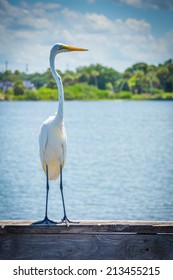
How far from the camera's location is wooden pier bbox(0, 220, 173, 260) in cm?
334

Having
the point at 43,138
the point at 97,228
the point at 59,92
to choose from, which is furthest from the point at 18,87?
the point at 97,228

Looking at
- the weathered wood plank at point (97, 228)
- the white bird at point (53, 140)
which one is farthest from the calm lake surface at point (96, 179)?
the weathered wood plank at point (97, 228)

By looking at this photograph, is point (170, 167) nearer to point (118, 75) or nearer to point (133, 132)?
point (133, 132)

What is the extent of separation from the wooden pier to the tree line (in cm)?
6450

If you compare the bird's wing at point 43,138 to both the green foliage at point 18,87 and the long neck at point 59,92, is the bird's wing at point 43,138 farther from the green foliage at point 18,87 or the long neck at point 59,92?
the green foliage at point 18,87

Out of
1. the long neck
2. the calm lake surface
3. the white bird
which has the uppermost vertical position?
the long neck

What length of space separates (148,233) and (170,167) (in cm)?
1751

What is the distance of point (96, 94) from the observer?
80562 mm

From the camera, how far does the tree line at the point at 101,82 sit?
7181cm

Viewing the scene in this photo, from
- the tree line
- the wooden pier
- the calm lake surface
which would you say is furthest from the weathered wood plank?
the tree line

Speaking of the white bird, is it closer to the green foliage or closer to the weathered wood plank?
the weathered wood plank

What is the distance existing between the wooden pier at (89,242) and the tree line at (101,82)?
64504mm

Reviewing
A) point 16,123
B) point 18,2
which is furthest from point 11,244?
point 18,2

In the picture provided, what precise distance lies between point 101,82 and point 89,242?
75093 millimetres
